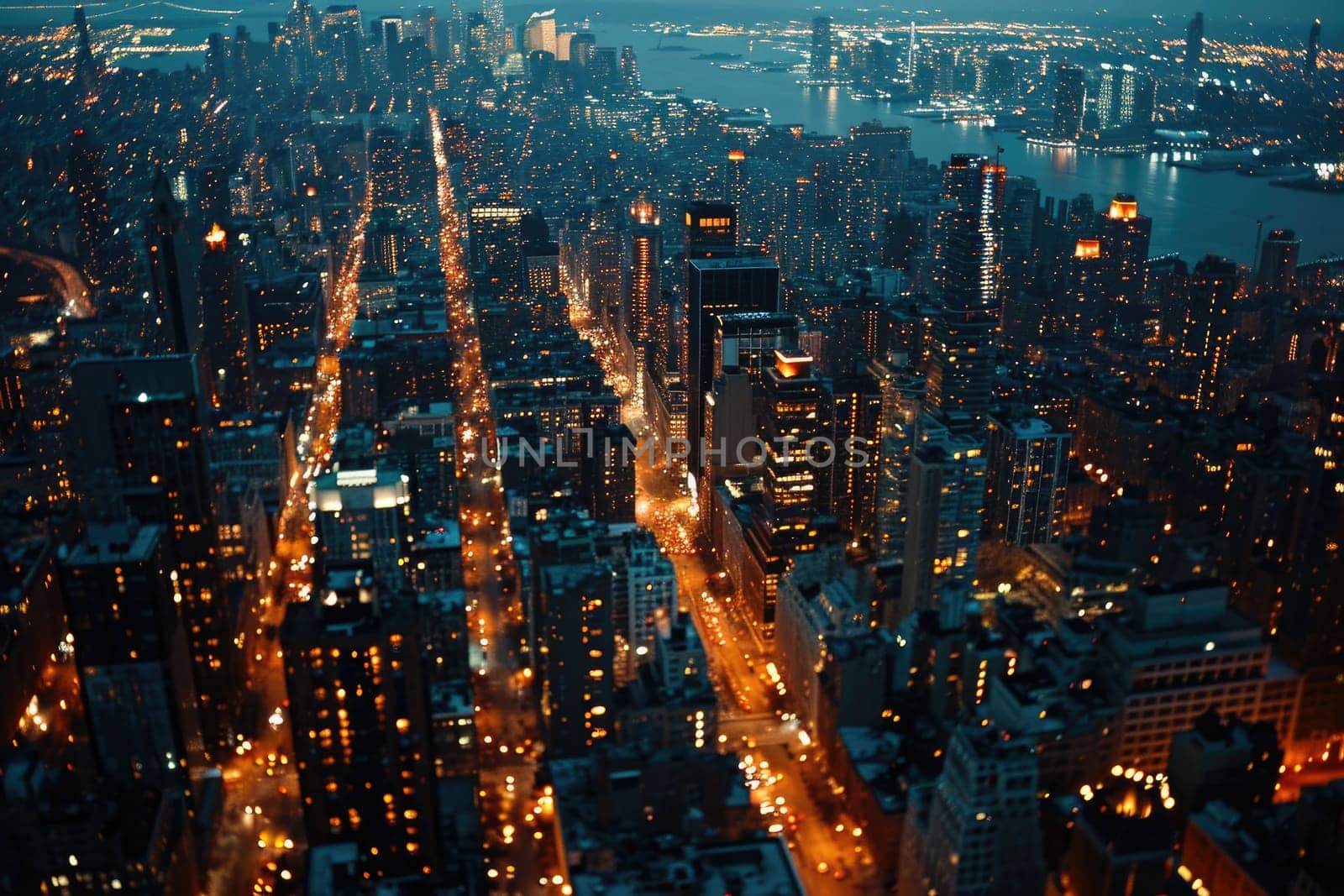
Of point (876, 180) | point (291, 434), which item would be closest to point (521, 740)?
point (291, 434)

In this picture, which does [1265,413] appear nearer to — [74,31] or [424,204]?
[74,31]

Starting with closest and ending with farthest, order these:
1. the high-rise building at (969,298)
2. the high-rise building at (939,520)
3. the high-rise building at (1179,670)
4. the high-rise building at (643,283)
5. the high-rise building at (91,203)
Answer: the high-rise building at (1179,670) < the high-rise building at (939,520) < the high-rise building at (969,298) < the high-rise building at (91,203) < the high-rise building at (643,283)

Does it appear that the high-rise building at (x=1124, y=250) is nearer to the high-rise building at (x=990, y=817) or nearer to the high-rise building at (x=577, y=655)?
the high-rise building at (x=577, y=655)

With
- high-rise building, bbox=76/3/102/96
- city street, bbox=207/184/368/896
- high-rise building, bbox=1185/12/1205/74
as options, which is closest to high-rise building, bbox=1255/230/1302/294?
high-rise building, bbox=1185/12/1205/74

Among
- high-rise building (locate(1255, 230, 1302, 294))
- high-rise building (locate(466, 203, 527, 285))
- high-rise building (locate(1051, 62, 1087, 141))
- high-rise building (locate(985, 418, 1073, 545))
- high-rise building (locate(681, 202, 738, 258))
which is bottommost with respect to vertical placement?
high-rise building (locate(985, 418, 1073, 545))

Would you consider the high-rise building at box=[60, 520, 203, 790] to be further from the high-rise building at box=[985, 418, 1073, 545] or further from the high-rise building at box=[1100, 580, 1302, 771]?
the high-rise building at box=[985, 418, 1073, 545]

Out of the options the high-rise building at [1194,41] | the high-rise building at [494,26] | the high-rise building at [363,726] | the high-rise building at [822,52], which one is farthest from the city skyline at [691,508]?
the high-rise building at [494,26]

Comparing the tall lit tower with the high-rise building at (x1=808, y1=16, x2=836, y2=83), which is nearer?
the tall lit tower
